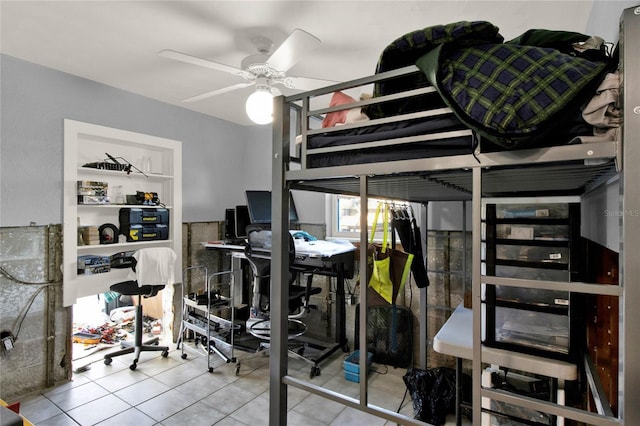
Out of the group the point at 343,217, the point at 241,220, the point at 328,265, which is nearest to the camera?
the point at 328,265

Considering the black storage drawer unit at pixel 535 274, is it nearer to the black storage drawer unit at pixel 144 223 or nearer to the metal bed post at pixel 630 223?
the metal bed post at pixel 630 223

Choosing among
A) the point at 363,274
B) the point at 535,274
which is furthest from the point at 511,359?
the point at 363,274

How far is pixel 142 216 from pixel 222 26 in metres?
2.17

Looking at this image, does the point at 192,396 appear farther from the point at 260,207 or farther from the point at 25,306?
the point at 260,207

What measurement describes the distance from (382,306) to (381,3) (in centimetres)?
252

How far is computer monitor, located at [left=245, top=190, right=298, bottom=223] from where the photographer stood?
12.5 feet

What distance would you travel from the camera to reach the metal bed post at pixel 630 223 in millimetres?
767

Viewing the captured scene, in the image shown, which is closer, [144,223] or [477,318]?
[477,318]

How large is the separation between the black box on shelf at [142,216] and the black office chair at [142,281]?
403mm

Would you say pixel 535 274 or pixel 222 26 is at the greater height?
pixel 222 26

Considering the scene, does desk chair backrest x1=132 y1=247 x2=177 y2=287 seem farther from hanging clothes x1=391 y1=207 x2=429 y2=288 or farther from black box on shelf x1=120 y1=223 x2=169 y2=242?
hanging clothes x1=391 y1=207 x2=429 y2=288

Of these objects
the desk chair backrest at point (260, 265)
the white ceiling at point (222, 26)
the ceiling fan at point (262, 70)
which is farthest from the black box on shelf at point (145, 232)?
the ceiling fan at point (262, 70)

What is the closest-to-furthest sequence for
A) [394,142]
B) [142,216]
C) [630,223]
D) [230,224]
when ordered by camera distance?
[630,223]
[394,142]
[142,216]
[230,224]

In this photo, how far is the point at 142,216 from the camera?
3.41 metres
